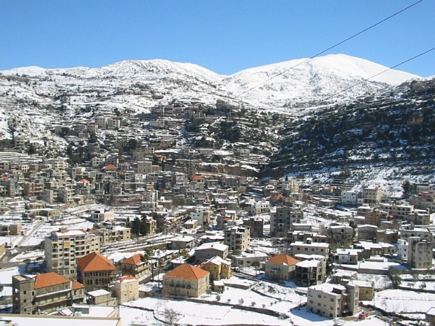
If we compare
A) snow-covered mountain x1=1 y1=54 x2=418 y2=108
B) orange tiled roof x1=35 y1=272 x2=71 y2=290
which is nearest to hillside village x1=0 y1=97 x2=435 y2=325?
orange tiled roof x1=35 y1=272 x2=71 y2=290

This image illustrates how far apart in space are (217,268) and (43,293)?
16.5 ft

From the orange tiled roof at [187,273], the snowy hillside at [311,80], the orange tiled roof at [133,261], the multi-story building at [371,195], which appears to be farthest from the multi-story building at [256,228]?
the snowy hillside at [311,80]

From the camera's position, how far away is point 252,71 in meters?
102

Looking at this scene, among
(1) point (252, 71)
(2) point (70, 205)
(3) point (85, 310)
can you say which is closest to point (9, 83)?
(2) point (70, 205)

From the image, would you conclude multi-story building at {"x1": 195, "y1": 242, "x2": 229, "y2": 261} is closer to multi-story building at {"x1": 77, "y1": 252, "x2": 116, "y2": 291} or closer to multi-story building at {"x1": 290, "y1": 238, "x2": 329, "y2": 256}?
multi-story building at {"x1": 290, "y1": 238, "x2": 329, "y2": 256}

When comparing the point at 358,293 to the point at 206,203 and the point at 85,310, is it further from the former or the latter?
the point at 206,203

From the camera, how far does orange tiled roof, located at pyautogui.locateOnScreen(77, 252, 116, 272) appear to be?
47.6ft

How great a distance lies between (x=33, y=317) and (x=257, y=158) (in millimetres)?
30864

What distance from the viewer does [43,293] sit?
1261cm

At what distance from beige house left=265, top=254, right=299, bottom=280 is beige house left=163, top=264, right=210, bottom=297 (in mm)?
2329

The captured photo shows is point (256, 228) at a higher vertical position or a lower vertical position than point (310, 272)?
higher

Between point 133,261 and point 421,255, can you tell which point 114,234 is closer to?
point 133,261

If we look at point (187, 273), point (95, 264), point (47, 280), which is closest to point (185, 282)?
point (187, 273)

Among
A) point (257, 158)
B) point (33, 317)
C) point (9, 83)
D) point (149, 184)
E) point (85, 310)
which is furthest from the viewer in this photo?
point (9, 83)
